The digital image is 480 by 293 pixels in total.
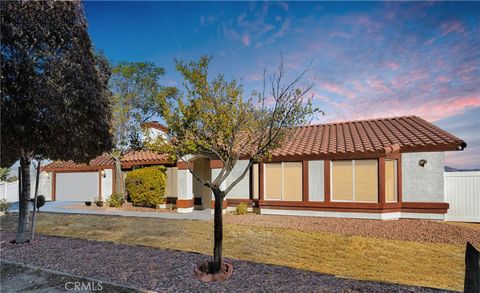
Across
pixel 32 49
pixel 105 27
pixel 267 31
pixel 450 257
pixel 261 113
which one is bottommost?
pixel 450 257

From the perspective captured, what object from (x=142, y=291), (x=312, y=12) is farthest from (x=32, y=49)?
(x=312, y=12)

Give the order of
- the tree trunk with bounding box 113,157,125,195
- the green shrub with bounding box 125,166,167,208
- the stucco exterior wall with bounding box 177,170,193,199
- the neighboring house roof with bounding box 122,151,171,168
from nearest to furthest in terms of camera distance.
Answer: the stucco exterior wall with bounding box 177,170,193,199
the green shrub with bounding box 125,166,167,208
the neighboring house roof with bounding box 122,151,171,168
the tree trunk with bounding box 113,157,125,195

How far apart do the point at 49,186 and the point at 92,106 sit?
20762 millimetres

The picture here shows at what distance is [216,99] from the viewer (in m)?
6.87

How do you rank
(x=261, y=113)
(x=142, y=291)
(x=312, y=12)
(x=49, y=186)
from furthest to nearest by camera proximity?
(x=49, y=186) → (x=312, y=12) → (x=261, y=113) → (x=142, y=291)

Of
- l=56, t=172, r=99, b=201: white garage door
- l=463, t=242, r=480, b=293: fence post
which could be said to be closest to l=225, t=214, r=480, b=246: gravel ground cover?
l=463, t=242, r=480, b=293: fence post

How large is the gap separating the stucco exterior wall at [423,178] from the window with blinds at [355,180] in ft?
4.97

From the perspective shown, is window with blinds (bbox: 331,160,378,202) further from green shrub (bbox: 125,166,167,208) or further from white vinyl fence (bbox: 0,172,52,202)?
white vinyl fence (bbox: 0,172,52,202)

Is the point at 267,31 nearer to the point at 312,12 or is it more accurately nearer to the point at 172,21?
the point at 312,12

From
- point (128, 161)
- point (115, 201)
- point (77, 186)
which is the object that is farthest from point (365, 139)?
point (77, 186)

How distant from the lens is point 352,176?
540 inches

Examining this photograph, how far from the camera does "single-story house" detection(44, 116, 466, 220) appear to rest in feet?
42.5

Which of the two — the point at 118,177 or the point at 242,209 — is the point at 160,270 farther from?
the point at 118,177

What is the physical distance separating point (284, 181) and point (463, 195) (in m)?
8.22
